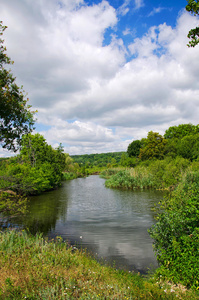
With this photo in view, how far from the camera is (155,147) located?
1923 inches

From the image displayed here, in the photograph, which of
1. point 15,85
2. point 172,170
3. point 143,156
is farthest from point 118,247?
point 143,156

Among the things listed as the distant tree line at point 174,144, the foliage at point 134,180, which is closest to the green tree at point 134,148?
the distant tree line at point 174,144

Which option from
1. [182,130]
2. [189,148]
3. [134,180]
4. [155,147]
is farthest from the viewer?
[182,130]

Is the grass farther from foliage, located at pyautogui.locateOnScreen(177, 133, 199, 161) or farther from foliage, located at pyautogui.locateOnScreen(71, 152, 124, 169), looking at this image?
foliage, located at pyautogui.locateOnScreen(71, 152, 124, 169)

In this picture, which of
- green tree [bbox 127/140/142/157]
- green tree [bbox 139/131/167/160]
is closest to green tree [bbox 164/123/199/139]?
green tree [bbox 139/131/167/160]

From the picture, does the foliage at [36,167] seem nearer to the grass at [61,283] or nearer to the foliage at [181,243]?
the grass at [61,283]

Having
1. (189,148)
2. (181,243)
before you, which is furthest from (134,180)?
(181,243)

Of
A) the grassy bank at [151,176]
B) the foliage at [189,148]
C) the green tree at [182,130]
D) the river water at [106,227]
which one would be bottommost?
the river water at [106,227]

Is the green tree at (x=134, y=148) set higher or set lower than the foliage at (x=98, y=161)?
higher

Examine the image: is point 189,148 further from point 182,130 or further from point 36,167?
point 36,167

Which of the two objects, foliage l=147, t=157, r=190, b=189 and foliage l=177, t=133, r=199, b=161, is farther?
foliage l=177, t=133, r=199, b=161

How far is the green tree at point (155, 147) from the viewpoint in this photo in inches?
1908

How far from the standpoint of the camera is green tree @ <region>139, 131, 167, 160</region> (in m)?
48.5

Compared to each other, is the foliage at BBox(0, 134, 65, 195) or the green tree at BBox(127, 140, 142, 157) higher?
the green tree at BBox(127, 140, 142, 157)
